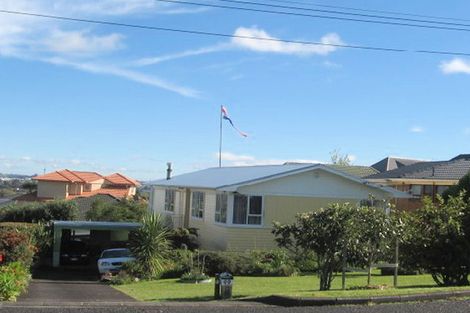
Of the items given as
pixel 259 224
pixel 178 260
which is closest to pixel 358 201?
pixel 259 224

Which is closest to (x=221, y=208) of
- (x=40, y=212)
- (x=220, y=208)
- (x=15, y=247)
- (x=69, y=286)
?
(x=220, y=208)

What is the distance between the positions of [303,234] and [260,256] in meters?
10.2

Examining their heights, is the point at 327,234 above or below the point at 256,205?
below

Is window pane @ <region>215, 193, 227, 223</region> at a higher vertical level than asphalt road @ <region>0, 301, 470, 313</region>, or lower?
higher

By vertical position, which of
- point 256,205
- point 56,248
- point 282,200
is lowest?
point 56,248

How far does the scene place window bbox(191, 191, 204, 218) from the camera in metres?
32.8

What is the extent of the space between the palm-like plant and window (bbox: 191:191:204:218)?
643 centimetres

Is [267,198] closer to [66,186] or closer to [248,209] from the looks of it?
[248,209]

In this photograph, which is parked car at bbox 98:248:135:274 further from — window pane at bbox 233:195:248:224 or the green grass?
window pane at bbox 233:195:248:224

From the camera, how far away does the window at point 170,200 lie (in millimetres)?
38062

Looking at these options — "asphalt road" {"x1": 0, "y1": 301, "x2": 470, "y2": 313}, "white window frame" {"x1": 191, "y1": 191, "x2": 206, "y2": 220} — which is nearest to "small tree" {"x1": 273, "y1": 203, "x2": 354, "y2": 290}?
"asphalt road" {"x1": 0, "y1": 301, "x2": 470, "y2": 313}

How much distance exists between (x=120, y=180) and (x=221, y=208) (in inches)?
2791

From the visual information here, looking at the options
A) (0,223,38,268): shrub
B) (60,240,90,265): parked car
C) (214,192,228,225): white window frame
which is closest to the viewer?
(0,223,38,268): shrub

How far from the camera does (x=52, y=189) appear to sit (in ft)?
253
